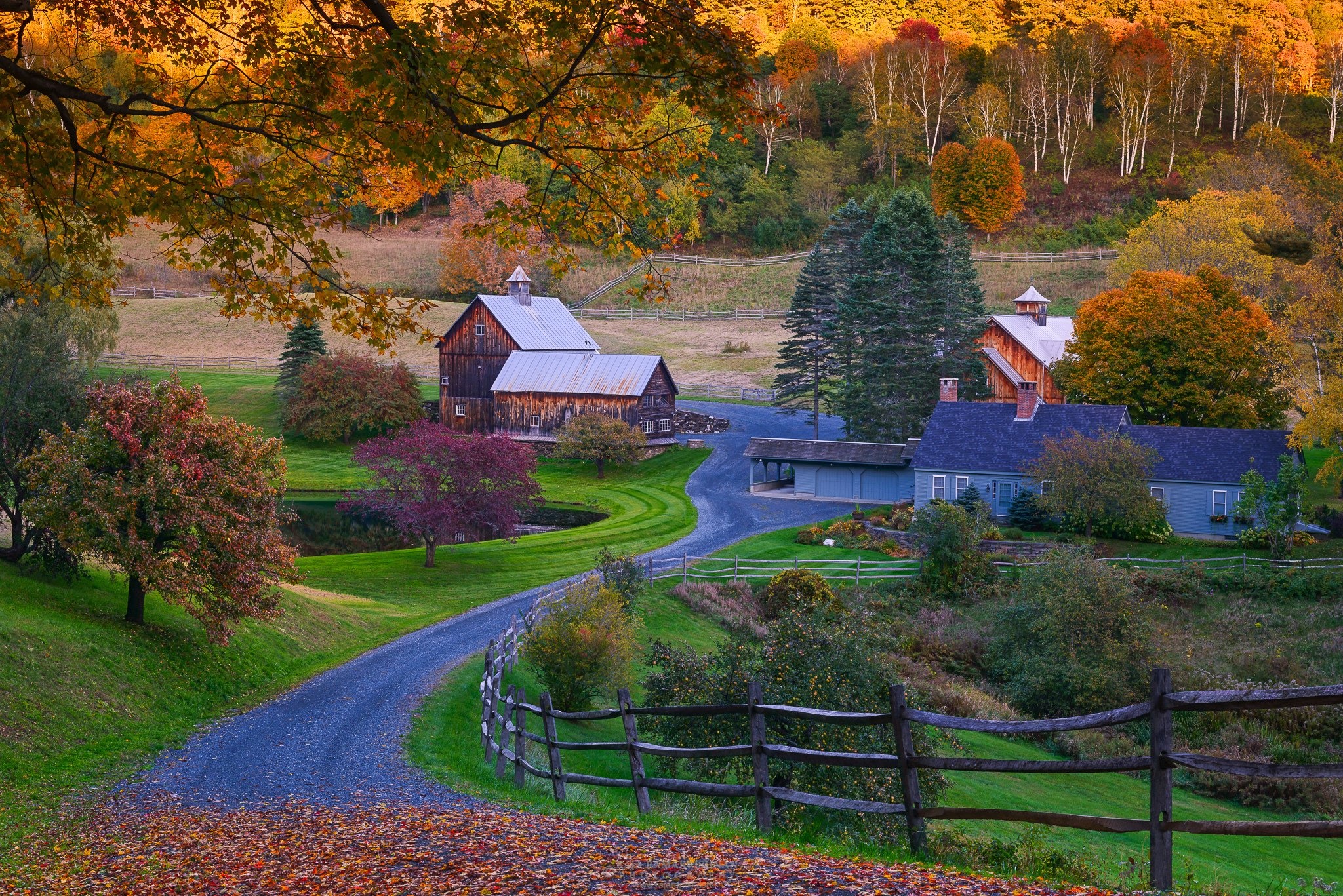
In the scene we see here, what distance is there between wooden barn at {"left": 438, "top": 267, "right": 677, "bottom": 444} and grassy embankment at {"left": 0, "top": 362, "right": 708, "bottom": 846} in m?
24.3

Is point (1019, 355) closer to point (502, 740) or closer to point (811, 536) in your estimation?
point (811, 536)

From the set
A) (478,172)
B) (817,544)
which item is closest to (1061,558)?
(817,544)

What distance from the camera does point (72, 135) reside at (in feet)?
34.8

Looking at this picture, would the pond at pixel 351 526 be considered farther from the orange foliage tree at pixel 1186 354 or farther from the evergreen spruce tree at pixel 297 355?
the orange foliage tree at pixel 1186 354

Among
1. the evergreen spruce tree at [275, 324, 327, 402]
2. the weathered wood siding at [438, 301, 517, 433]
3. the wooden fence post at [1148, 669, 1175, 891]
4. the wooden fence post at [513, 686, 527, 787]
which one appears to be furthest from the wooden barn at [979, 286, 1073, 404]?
the wooden fence post at [1148, 669, 1175, 891]

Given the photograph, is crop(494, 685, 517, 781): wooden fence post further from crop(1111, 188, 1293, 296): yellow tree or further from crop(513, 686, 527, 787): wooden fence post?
crop(1111, 188, 1293, 296): yellow tree

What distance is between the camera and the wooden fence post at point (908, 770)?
9008 mm

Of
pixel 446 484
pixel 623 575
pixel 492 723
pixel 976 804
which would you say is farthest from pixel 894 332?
pixel 492 723

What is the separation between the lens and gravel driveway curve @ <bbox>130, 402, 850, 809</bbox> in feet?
45.8

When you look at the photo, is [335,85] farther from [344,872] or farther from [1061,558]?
[1061,558]

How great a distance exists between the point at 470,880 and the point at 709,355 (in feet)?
264

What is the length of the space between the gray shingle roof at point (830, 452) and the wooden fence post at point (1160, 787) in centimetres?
4691

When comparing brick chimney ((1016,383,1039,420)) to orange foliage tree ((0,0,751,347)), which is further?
brick chimney ((1016,383,1039,420))

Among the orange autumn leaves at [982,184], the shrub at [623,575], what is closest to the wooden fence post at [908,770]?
the shrub at [623,575]
